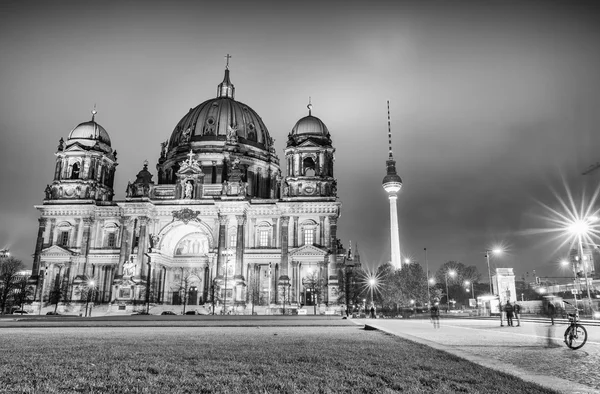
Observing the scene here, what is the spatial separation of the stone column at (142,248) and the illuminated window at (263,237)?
54.2 ft

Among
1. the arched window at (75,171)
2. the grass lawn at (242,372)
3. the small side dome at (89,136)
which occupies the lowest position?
the grass lawn at (242,372)

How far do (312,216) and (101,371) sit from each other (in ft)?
198

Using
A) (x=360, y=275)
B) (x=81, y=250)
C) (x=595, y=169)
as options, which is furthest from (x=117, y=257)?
(x=595, y=169)

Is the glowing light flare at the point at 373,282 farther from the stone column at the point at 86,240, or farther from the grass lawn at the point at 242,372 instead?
the grass lawn at the point at 242,372

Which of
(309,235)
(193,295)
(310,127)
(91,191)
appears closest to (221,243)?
(193,295)

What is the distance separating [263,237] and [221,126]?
83.4 feet

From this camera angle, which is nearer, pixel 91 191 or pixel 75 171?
pixel 91 191

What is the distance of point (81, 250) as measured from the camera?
70.2 m

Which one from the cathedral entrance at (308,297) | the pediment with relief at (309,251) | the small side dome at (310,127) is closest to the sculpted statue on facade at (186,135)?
the small side dome at (310,127)

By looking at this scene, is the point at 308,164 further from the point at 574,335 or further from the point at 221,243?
the point at 574,335

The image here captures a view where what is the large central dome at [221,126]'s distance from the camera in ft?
274

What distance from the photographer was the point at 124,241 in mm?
67812

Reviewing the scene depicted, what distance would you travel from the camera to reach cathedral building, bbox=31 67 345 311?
65.6m

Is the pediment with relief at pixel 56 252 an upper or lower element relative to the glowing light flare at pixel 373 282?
upper
